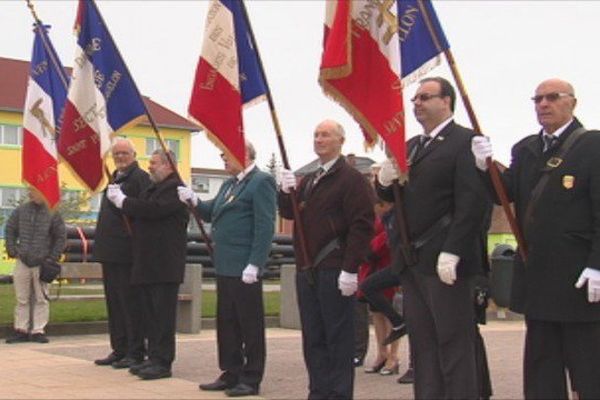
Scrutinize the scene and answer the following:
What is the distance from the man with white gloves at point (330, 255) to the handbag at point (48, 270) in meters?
5.80

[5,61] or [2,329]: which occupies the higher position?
[5,61]

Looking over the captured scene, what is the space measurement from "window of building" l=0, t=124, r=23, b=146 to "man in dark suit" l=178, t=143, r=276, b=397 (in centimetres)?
4666

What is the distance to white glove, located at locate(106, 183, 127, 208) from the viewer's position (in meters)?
9.01

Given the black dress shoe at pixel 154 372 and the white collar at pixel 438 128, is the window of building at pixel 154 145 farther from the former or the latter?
the white collar at pixel 438 128

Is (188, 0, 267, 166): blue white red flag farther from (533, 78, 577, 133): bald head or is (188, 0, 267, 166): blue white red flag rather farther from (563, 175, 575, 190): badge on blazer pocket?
(563, 175, 575, 190): badge on blazer pocket

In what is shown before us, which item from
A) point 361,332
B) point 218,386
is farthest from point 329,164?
point 361,332

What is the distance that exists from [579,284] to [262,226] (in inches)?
127

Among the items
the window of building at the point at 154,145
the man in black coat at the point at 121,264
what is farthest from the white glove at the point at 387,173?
the window of building at the point at 154,145

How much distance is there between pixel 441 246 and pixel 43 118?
6.76m

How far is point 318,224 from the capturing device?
23.8 feet

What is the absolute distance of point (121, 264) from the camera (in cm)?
953

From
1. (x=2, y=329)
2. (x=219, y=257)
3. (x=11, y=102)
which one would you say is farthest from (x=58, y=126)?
(x=11, y=102)

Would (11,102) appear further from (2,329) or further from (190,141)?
(2,329)

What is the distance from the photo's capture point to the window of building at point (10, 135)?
52531 mm
